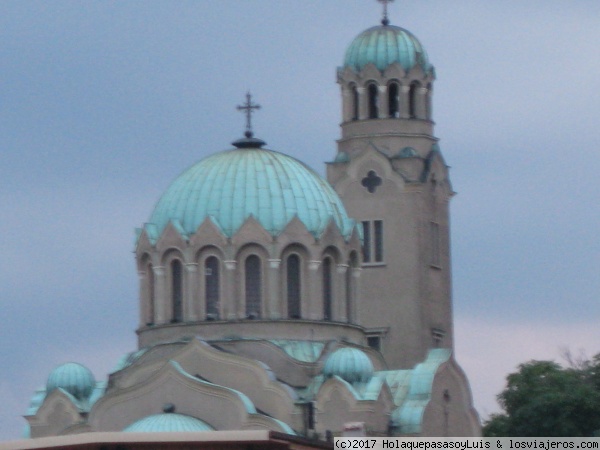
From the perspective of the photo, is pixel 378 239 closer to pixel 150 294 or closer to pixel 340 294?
pixel 340 294

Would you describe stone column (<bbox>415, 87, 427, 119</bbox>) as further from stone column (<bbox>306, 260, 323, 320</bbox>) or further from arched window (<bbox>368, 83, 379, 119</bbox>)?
stone column (<bbox>306, 260, 323, 320</bbox>)

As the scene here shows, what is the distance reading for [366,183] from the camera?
7988 cm

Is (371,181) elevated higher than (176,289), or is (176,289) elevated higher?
(371,181)

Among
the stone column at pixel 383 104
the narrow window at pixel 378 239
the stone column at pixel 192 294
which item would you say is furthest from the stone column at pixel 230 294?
the stone column at pixel 383 104

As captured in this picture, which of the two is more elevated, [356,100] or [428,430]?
[356,100]

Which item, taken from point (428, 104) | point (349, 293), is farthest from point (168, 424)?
point (428, 104)

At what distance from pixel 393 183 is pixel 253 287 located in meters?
12.6

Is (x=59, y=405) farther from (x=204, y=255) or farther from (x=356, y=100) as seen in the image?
(x=356, y=100)

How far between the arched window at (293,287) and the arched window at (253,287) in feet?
2.65

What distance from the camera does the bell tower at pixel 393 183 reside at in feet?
261

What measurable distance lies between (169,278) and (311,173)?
4844 millimetres

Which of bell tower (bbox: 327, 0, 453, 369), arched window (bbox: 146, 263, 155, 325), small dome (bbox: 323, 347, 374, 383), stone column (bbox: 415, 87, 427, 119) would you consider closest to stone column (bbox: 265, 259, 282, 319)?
small dome (bbox: 323, 347, 374, 383)

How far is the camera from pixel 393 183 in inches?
3145

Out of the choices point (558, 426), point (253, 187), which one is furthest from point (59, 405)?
point (558, 426)
